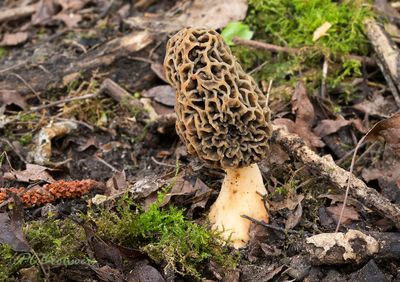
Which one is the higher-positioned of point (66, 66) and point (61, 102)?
point (66, 66)

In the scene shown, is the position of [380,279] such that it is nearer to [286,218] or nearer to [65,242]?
[286,218]

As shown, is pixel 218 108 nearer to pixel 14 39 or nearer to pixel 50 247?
pixel 50 247

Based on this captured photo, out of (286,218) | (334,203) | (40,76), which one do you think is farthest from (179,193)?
(40,76)

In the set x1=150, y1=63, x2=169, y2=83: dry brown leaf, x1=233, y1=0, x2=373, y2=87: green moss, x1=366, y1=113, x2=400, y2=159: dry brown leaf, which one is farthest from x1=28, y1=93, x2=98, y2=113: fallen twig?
x1=366, y1=113, x2=400, y2=159: dry brown leaf

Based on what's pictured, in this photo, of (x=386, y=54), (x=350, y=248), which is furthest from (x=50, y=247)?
(x=386, y=54)

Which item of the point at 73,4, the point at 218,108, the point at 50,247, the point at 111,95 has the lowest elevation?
the point at 111,95

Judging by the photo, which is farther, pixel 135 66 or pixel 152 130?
pixel 135 66

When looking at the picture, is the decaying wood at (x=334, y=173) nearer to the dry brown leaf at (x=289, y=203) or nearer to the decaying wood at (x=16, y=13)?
the dry brown leaf at (x=289, y=203)

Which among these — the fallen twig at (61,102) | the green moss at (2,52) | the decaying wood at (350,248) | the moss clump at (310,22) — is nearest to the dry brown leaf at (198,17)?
the moss clump at (310,22)
